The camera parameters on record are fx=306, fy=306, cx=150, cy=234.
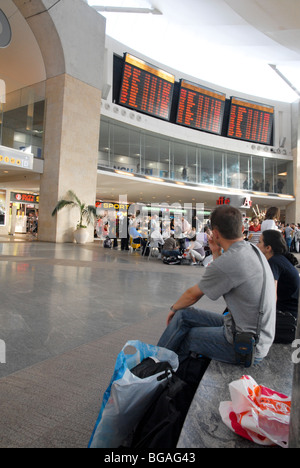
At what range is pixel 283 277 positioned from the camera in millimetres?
2723

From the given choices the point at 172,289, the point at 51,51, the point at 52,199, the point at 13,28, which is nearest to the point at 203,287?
the point at 172,289

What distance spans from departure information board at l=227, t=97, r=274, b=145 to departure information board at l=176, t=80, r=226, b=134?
1.39 m

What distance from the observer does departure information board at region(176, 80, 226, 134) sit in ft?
72.4

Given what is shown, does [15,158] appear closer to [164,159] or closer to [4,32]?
[4,32]

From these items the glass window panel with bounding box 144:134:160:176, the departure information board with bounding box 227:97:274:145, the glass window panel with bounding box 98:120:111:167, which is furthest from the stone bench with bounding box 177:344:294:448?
the departure information board with bounding box 227:97:274:145

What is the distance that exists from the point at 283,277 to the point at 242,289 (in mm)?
1094

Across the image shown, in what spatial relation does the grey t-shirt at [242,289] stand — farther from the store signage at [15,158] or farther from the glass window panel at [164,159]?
the glass window panel at [164,159]

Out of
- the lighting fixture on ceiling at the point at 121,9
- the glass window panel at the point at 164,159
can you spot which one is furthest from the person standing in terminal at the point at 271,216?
the lighting fixture on ceiling at the point at 121,9

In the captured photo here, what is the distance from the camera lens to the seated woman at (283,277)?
254 cm

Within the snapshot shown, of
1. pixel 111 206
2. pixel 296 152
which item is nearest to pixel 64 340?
pixel 111 206

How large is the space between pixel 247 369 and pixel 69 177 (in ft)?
46.3

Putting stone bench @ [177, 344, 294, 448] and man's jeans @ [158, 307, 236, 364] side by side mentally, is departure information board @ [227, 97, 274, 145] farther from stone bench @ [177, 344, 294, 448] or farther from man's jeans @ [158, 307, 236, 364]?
stone bench @ [177, 344, 294, 448]

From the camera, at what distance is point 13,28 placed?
595 inches

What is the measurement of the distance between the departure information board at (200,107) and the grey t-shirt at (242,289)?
2161 centimetres
